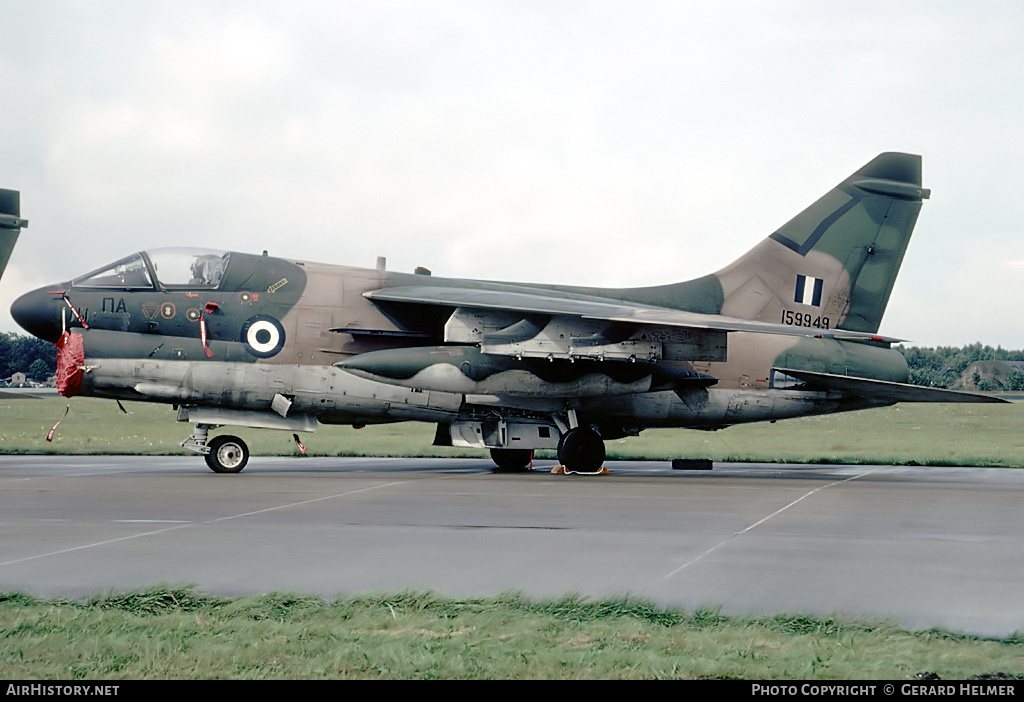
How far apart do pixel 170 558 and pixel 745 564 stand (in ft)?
14.2

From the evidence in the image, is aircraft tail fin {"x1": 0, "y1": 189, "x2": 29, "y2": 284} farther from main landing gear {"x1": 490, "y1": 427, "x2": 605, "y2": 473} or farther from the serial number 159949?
the serial number 159949

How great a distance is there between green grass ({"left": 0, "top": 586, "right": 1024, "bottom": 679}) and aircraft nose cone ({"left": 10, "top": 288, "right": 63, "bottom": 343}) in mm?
10319

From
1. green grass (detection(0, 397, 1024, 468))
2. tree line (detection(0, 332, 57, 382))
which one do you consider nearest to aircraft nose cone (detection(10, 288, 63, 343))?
green grass (detection(0, 397, 1024, 468))

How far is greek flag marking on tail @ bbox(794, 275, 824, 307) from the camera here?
18.3 m

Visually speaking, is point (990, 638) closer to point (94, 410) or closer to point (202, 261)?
point (202, 261)

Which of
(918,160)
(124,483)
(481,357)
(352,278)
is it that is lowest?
(124,483)

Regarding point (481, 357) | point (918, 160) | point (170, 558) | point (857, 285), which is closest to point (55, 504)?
point (170, 558)

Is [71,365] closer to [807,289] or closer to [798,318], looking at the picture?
[798,318]

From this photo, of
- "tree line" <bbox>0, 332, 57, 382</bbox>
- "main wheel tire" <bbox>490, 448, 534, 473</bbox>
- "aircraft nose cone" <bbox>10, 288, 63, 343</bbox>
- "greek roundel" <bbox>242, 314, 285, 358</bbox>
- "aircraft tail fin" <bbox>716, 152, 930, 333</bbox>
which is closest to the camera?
"aircraft nose cone" <bbox>10, 288, 63, 343</bbox>

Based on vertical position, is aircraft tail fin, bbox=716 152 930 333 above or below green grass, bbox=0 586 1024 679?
above

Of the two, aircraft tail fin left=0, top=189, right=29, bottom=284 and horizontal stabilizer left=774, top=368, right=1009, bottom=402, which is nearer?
horizontal stabilizer left=774, top=368, right=1009, bottom=402

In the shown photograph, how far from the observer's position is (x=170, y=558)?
705 cm

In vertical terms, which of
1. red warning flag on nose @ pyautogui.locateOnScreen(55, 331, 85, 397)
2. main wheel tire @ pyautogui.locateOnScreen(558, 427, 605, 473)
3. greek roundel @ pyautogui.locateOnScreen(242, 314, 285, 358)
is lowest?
main wheel tire @ pyautogui.locateOnScreen(558, 427, 605, 473)

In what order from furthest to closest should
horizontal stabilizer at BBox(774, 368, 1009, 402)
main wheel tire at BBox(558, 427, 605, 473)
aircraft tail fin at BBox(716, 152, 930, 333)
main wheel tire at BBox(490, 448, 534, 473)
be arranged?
1. aircraft tail fin at BBox(716, 152, 930, 333)
2. main wheel tire at BBox(490, 448, 534, 473)
3. main wheel tire at BBox(558, 427, 605, 473)
4. horizontal stabilizer at BBox(774, 368, 1009, 402)
